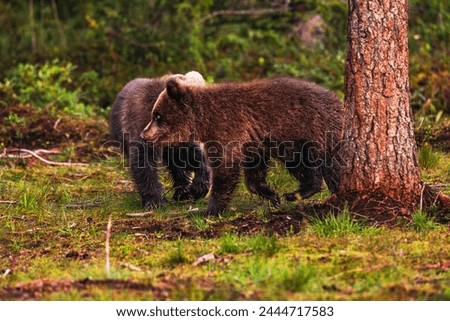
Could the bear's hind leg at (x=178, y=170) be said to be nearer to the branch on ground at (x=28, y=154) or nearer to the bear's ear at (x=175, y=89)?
the bear's ear at (x=175, y=89)

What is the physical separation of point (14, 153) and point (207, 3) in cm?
512

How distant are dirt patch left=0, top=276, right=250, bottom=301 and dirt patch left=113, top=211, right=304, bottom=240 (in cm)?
141

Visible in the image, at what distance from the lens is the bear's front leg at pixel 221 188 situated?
28.2 ft

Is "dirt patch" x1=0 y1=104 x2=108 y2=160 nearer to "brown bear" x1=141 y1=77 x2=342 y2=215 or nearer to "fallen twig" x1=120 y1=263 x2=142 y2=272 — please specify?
"brown bear" x1=141 y1=77 x2=342 y2=215

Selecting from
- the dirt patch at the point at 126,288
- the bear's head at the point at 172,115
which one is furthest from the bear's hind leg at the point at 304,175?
the dirt patch at the point at 126,288

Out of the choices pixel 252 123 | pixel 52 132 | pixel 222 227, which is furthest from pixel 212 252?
pixel 52 132

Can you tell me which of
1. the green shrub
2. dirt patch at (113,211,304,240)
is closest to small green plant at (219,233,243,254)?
dirt patch at (113,211,304,240)

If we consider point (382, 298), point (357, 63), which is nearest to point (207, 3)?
point (357, 63)

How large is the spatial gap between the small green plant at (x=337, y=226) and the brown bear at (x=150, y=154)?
2.59m

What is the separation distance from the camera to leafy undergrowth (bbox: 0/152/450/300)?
226 inches

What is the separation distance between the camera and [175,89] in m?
8.66

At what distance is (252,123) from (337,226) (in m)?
1.82

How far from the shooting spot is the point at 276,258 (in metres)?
6.41
